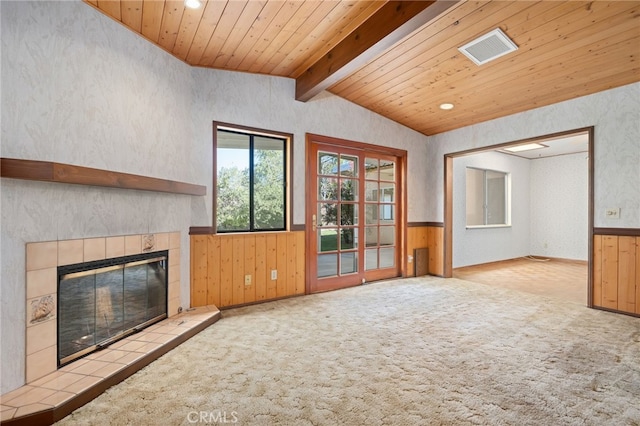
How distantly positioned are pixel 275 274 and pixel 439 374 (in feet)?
7.57

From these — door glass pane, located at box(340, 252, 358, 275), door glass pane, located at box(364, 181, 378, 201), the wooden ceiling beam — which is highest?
the wooden ceiling beam

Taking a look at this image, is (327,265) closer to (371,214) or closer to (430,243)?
(371,214)

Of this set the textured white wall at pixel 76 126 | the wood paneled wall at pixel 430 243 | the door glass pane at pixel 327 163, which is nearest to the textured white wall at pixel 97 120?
the textured white wall at pixel 76 126

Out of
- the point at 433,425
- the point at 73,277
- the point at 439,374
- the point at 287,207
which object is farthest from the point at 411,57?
the point at 73,277

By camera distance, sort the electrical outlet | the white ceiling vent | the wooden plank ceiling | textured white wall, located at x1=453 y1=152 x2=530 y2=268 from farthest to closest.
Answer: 1. textured white wall, located at x1=453 y1=152 x2=530 y2=268
2. the electrical outlet
3. the white ceiling vent
4. the wooden plank ceiling

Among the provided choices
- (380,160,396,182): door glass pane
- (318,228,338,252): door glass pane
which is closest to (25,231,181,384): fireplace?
(318,228,338,252): door glass pane

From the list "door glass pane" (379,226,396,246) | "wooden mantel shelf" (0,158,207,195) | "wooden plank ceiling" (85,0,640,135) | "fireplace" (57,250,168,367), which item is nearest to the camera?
"wooden mantel shelf" (0,158,207,195)

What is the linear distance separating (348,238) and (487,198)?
167 inches

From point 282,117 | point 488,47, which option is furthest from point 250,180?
point 488,47

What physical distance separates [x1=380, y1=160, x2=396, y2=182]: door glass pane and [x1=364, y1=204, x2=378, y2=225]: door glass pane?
1.73 ft

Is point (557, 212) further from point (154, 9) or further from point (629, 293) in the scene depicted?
point (154, 9)

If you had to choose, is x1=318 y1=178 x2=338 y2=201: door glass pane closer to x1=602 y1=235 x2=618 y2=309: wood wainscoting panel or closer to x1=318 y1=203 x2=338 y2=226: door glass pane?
x1=318 y1=203 x2=338 y2=226: door glass pane

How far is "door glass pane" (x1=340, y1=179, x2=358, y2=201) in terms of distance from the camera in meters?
4.67

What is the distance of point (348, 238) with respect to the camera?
15.5ft
